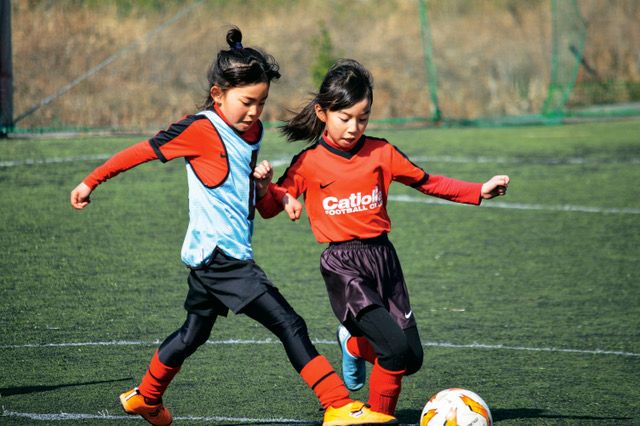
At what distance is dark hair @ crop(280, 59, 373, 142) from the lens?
4824 millimetres

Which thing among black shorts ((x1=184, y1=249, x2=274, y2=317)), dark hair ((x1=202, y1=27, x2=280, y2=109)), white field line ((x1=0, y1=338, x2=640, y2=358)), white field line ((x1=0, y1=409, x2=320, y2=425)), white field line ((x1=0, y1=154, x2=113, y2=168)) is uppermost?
dark hair ((x1=202, y1=27, x2=280, y2=109))

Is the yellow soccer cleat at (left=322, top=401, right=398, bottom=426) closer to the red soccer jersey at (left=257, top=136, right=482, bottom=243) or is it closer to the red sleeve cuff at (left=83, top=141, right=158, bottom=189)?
the red soccer jersey at (left=257, top=136, right=482, bottom=243)

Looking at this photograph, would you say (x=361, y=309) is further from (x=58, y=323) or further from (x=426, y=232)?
(x=426, y=232)

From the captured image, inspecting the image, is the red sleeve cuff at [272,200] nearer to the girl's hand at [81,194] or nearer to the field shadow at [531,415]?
the girl's hand at [81,194]

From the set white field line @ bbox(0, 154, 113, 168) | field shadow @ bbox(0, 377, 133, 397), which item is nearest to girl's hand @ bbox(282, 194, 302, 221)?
field shadow @ bbox(0, 377, 133, 397)

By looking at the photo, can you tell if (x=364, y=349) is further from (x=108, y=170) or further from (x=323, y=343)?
(x=108, y=170)

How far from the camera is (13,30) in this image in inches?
580

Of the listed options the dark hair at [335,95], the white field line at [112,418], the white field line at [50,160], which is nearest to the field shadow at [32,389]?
the white field line at [112,418]

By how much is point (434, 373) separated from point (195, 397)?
132 cm

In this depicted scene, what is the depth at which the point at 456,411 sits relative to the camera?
4.59 meters

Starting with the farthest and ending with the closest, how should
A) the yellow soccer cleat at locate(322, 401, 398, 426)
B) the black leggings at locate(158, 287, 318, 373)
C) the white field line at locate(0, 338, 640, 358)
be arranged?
the white field line at locate(0, 338, 640, 358)
the black leggings at locate(158, 287, 318, 373)
the yellow soccer cleat at locate(322, 401, 398, 426)

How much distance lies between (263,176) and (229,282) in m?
0.47

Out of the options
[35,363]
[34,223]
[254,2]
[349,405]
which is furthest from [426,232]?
[254,2]

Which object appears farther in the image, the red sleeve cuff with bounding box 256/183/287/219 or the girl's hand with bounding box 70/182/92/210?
the red sleeve cuff with bounding box 256/183/287/219
